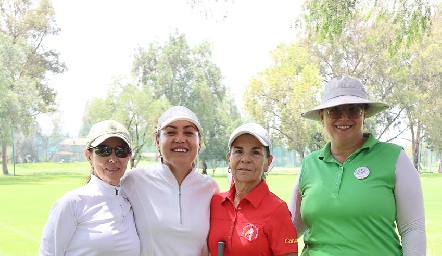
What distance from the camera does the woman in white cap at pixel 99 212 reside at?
9.35ft

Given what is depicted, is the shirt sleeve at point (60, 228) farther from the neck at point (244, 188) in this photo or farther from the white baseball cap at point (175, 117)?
the neck at point (244, 188)

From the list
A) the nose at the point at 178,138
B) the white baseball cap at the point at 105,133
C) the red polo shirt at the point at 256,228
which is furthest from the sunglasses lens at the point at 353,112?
the white baseball cap at the point at 105,133

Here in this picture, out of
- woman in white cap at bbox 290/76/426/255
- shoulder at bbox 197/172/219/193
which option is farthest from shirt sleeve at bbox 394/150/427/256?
shoulder at bbox 197/172/219/193

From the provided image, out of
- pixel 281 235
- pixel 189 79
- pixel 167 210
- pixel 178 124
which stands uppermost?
pixel 189 79

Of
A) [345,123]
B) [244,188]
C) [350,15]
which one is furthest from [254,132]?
[350,15]

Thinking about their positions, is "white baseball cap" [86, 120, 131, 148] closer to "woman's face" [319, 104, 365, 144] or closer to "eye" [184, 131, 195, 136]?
"eye" [184, 131, 195, 136]

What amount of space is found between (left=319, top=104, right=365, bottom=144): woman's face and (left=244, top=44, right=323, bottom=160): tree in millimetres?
36244

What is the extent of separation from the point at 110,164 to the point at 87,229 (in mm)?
411

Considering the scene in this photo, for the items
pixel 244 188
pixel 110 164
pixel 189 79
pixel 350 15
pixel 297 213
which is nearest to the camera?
pixel 244 188

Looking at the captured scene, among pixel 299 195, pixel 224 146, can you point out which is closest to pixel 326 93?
pixel 299 195

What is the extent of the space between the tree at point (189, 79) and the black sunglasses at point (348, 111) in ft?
150

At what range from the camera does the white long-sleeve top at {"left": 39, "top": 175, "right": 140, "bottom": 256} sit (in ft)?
9.30

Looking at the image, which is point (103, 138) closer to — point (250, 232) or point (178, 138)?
point (178, 138)

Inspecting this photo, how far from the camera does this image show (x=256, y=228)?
282 cm
